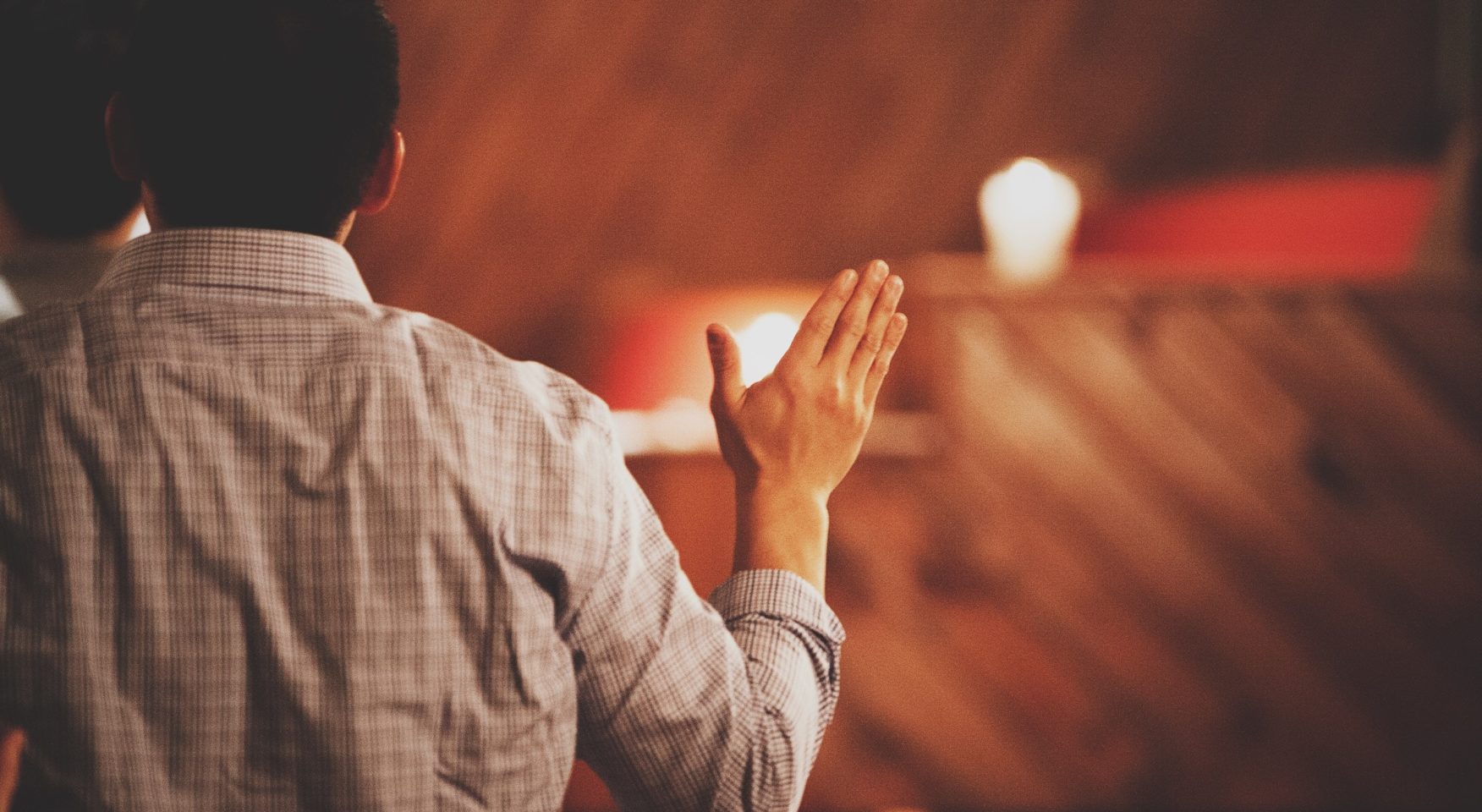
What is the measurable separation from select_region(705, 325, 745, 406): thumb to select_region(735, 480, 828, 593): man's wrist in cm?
8

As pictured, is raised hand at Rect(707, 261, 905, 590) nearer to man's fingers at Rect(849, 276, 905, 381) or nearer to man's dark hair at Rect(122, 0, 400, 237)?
man's fingers at Rect(849, 276, 905, 381)

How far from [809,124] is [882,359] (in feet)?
9.63

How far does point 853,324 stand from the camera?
0.94m

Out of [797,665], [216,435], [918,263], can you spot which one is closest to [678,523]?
[918,263]

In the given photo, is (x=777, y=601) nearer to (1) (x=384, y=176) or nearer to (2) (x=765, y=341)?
(1) (x=384, y=176)

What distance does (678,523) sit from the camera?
8.15 ft

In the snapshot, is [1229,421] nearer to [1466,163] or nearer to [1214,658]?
[1214,658]

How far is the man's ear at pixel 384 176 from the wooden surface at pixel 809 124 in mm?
2813

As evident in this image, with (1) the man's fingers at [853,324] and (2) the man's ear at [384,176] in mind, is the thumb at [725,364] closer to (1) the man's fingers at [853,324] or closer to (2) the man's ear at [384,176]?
(1) the man's fingers at [853,324]

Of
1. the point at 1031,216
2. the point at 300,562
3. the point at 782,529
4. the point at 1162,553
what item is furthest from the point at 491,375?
the point at 1031,216

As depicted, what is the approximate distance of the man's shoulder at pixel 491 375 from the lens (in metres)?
0.74

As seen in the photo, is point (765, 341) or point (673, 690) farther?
point (765, 341)

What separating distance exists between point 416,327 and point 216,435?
0.14 meters

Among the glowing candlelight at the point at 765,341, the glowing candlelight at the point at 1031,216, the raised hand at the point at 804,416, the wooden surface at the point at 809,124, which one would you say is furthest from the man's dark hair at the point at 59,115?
the glowing candlelight at the point at 1031,216
